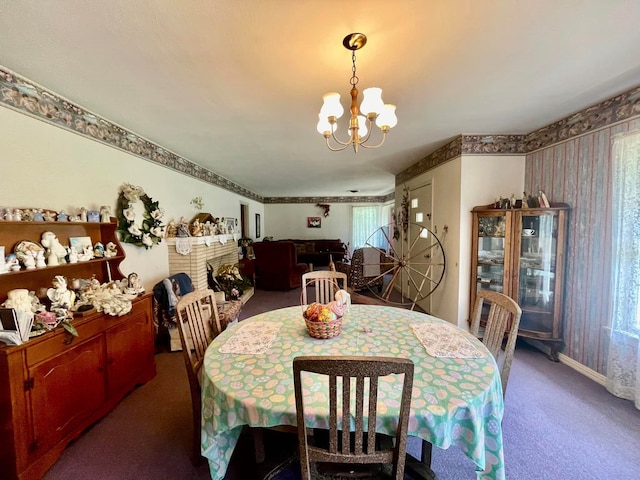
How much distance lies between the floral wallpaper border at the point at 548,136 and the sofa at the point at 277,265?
9.77 feet

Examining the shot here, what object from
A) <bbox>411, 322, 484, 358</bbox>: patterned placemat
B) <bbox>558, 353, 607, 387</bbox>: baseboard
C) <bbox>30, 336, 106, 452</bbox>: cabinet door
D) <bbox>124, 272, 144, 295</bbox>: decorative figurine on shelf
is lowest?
<bbox>558, 353, 607, 387</bbox>: baseboard

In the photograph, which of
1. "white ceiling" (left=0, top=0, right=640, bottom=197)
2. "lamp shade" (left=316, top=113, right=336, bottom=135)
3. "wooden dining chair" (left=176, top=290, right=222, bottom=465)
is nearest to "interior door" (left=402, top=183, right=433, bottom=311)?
"white ceiling" (left=0, top=0, right=640, bottom=197)

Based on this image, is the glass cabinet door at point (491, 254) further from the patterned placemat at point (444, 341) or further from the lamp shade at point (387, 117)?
the lamp shade at point (387, 117)

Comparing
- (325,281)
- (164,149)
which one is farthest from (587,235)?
(164,149)

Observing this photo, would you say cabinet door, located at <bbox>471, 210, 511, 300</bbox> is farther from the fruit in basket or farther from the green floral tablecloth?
the fruit in basket

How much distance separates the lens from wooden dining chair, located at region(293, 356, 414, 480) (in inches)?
32.2

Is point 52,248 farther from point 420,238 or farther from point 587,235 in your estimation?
point 587,235

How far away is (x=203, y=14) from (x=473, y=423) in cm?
206

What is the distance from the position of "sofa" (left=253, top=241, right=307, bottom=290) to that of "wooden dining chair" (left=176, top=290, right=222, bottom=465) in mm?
3421

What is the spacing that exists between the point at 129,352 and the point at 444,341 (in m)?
2.31

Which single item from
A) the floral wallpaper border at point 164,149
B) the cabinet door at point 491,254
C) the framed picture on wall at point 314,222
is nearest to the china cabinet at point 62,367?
the floral wallpaper border at point 164,149

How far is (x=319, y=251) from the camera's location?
8086 millimetres

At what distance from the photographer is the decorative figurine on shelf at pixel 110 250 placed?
7.12 feet

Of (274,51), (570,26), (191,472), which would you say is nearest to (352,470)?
(191,472)
